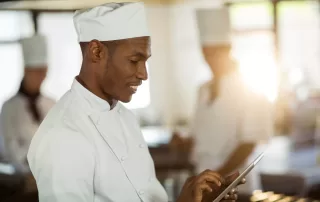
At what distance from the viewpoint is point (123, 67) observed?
96 cm

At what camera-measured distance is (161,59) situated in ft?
14.6

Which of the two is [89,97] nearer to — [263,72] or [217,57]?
[217,57]

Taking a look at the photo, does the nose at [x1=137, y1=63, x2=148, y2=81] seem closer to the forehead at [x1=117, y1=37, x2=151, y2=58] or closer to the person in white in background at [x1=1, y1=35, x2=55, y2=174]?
the forehead at [x1=117, y1=37, x2=151, y2=58]

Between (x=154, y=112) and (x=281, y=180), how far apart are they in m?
2.09

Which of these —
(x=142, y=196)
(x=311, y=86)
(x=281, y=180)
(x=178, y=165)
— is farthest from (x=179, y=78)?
(x=142, y=196)

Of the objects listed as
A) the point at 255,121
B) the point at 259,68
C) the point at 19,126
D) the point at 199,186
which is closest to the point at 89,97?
the point at 199,186

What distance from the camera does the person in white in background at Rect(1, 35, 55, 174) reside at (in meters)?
2.14

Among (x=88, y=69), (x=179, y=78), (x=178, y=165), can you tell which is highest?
(x=88, y=69)

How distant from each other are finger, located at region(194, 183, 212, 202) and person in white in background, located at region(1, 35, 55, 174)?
1291mm

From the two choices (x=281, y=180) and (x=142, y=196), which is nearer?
(x=142, y=196)

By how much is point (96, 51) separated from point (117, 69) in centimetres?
5

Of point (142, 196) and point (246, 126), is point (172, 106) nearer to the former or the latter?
point (246, 126)

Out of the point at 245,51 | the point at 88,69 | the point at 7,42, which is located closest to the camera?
the point at 88,69

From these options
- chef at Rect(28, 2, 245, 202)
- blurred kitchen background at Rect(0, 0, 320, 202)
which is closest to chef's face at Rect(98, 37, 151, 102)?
chef at Rect(28, 2, 245, 202)
